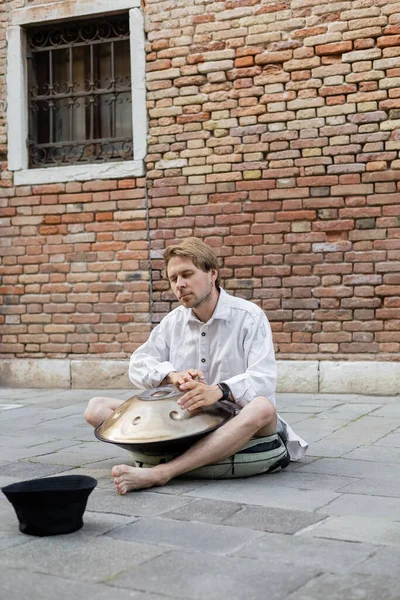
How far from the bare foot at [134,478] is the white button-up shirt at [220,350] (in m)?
0.53

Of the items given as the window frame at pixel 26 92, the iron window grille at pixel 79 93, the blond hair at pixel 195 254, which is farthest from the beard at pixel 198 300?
the iron window grille at pixel 79 93

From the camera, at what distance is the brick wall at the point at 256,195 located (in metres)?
7.78

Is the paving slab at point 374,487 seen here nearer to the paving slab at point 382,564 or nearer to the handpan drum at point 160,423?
Answer: the handpan drum at point 160,423

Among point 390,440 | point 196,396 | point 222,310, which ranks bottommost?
point 390,440

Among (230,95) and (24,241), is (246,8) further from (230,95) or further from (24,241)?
(24,241)

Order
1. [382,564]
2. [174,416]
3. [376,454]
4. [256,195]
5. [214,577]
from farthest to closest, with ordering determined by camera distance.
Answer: [256,195] < [376,454] < [174,416] < [382,564] < [214,577]

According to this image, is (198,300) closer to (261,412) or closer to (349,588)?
(261,412)

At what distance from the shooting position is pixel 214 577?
A: 111 inches

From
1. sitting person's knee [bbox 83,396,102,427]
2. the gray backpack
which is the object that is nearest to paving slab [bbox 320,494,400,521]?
the gray backpack

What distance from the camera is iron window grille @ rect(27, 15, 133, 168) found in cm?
882

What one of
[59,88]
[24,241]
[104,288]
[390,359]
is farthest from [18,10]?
[390,359]

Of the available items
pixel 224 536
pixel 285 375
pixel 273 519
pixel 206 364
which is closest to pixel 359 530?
pixel 273 519

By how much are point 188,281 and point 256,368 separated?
1.80ft

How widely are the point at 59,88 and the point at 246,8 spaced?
216cm
